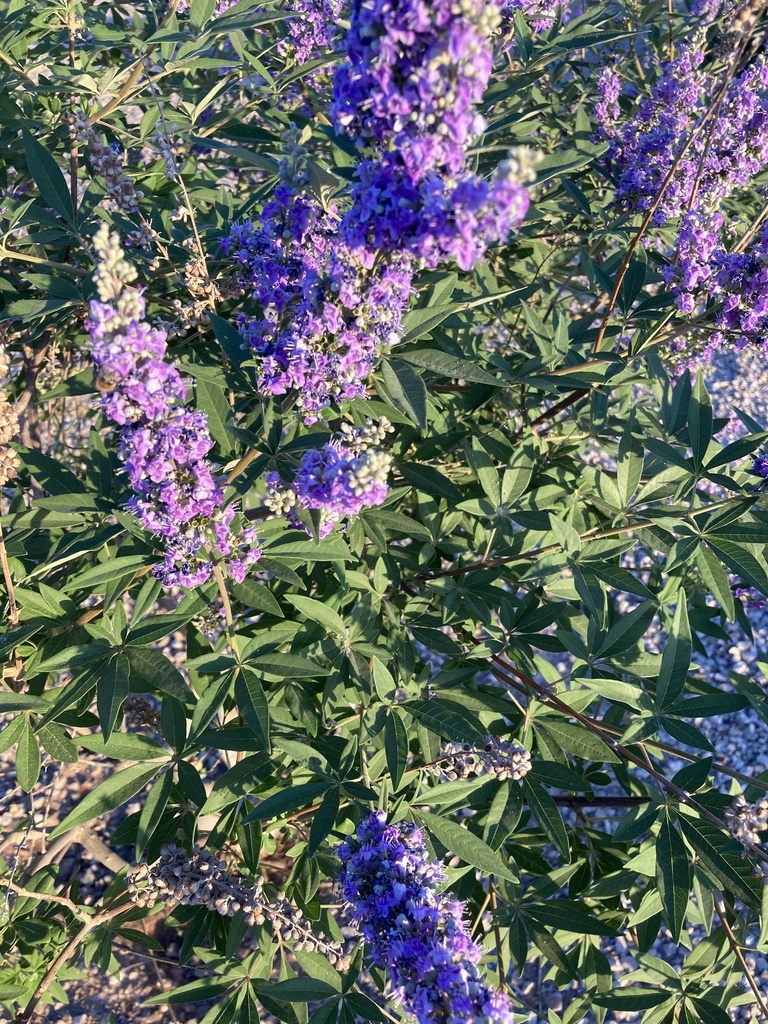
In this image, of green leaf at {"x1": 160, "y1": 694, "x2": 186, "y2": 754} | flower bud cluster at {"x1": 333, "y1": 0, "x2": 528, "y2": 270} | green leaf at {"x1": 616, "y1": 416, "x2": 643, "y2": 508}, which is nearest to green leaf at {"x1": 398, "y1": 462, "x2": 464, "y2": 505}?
green leaf at {"x1": 616, "y1": 416, "x2": 643, "y2": 508}

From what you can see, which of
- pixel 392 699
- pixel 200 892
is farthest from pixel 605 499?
pixel 200 892

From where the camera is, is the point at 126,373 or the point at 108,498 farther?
the point at 108,498

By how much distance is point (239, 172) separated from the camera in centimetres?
600

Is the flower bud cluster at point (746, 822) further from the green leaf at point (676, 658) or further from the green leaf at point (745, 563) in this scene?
the green leaf at point (745, 563)

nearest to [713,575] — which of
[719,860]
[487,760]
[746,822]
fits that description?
[746,822]

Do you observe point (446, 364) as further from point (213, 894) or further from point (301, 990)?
point (301, 990)

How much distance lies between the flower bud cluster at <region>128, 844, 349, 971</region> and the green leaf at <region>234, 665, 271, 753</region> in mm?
637

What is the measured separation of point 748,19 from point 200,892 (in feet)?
12.3

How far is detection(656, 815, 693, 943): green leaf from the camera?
9.48 ft

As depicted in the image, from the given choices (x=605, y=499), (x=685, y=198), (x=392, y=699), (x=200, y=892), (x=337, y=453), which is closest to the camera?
(x=337, y=453)

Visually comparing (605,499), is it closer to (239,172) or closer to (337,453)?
(337,453)

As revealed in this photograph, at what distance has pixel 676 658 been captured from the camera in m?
3.15

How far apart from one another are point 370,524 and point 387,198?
181 cm

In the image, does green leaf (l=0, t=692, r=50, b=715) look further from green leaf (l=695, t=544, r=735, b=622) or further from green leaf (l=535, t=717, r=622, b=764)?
green leaf (l=695, t=544, r=735, b=622)
